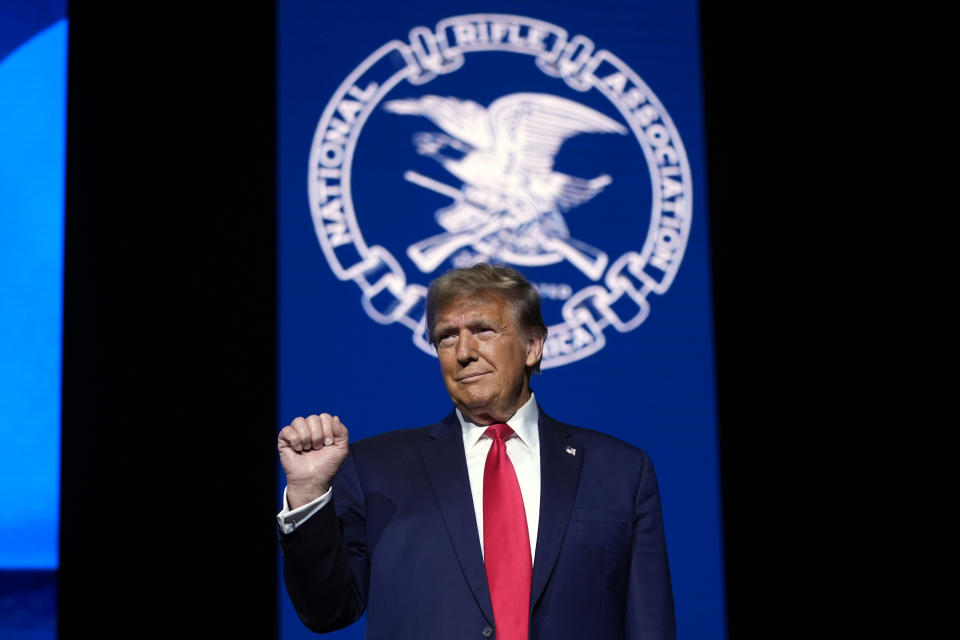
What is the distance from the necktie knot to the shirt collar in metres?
0.01

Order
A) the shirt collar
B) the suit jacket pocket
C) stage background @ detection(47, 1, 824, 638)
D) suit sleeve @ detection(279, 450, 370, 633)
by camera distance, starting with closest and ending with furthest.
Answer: suit sleeve @ detection(279, 450, 370, 633)
the suit jacket pocket
the shirt collar
stage background @ detection(47, 1, 824, 638)

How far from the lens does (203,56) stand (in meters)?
3.13

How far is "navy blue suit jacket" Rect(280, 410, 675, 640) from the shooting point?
1.55 metres

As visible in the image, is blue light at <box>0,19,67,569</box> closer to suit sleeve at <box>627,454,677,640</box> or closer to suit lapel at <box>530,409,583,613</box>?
suit lapel at <box>530,409,583,613</box>

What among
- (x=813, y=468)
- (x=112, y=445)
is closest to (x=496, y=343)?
(x=112, y=445)

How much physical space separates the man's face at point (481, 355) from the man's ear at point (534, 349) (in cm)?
4

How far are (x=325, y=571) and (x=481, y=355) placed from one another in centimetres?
44

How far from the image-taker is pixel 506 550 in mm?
1604

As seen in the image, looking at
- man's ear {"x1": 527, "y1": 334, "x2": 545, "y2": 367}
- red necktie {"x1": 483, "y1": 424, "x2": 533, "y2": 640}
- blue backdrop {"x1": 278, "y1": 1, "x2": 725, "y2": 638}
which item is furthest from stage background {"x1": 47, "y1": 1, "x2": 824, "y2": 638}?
red necktie {"x1": 483, "y1": 424, "x2": 533, "y2": 640}

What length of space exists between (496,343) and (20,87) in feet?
7.02

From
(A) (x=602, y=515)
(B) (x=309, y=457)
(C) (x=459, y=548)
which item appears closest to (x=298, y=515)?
(B) (x=309, y=457)

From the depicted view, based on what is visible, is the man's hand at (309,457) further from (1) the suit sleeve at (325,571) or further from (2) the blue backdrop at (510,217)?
(2) the blue backdrop at (510,217)

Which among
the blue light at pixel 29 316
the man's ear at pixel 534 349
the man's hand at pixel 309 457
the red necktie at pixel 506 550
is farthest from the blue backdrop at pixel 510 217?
the man's hand at pixel 309 457

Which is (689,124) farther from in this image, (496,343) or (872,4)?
(496,343)
